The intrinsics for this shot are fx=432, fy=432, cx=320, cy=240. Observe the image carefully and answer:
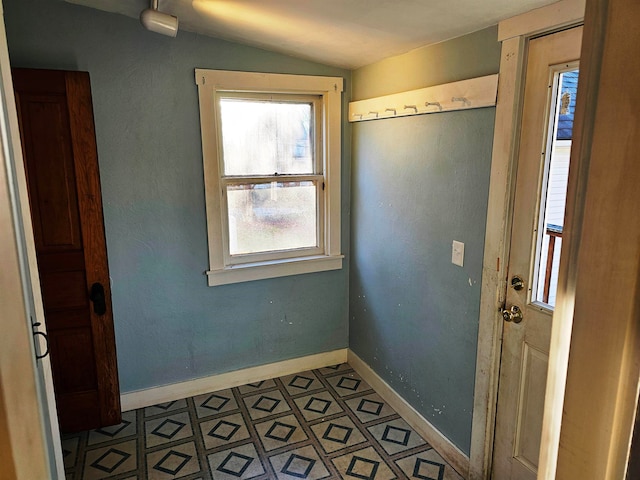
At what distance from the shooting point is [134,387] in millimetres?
2803

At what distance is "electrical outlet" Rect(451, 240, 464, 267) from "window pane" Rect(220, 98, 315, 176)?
1267 mm

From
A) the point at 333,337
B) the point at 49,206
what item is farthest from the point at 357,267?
the point at 49,206

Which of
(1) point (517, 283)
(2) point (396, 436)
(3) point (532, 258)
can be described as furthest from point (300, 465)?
(3) point (532, 258)

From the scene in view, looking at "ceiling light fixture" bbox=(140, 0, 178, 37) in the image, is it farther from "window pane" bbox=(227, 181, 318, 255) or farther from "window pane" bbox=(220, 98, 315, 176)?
"window pane" bbox=(227, 181, 318, 255)

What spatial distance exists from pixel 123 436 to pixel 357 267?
1.82 metres

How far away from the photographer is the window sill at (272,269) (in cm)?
287

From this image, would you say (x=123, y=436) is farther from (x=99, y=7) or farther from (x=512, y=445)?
(x=99, y=7)

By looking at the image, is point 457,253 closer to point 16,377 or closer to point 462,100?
point 462,100

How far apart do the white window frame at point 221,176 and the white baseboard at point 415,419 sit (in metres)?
0.78

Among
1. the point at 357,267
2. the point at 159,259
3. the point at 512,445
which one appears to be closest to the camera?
the point at 512,445

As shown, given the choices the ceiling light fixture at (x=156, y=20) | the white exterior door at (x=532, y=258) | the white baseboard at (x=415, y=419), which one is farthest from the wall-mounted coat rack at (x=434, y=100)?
the white baseboard at (x=415, y=419)

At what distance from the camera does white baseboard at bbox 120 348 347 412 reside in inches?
111

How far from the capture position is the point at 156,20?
198 centimetres

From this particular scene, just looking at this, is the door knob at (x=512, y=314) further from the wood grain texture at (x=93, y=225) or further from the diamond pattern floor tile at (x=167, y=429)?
the wood grain texture at (x=93, y=225)
